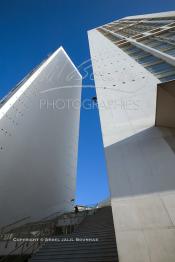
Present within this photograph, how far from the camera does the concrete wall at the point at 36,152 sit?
8.30 meters

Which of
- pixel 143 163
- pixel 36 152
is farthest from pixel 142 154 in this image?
pixel 36 152

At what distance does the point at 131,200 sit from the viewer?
12.4 ft

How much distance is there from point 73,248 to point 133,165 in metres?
2.36

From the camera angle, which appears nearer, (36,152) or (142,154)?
(142,154)

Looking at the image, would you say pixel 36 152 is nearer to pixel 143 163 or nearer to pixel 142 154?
pixel 142 154

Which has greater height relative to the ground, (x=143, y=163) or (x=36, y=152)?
(x=143, y=163)

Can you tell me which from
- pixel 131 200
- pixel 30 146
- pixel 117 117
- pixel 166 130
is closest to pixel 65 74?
pixel 30 146

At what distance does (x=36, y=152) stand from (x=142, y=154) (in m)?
7.79

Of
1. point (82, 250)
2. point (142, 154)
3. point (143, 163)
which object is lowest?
point (82, 250)

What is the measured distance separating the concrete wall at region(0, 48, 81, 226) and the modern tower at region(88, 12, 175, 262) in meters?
4.31

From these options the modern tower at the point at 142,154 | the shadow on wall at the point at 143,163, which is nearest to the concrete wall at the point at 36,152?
the modern tower at the point at 142,154

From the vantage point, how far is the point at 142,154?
4633mm

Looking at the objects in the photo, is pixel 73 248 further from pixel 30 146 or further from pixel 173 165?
pixel 30 146

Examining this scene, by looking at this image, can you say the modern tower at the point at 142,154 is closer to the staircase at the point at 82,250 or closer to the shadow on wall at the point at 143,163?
the shadow on wall at the point at 143,163
